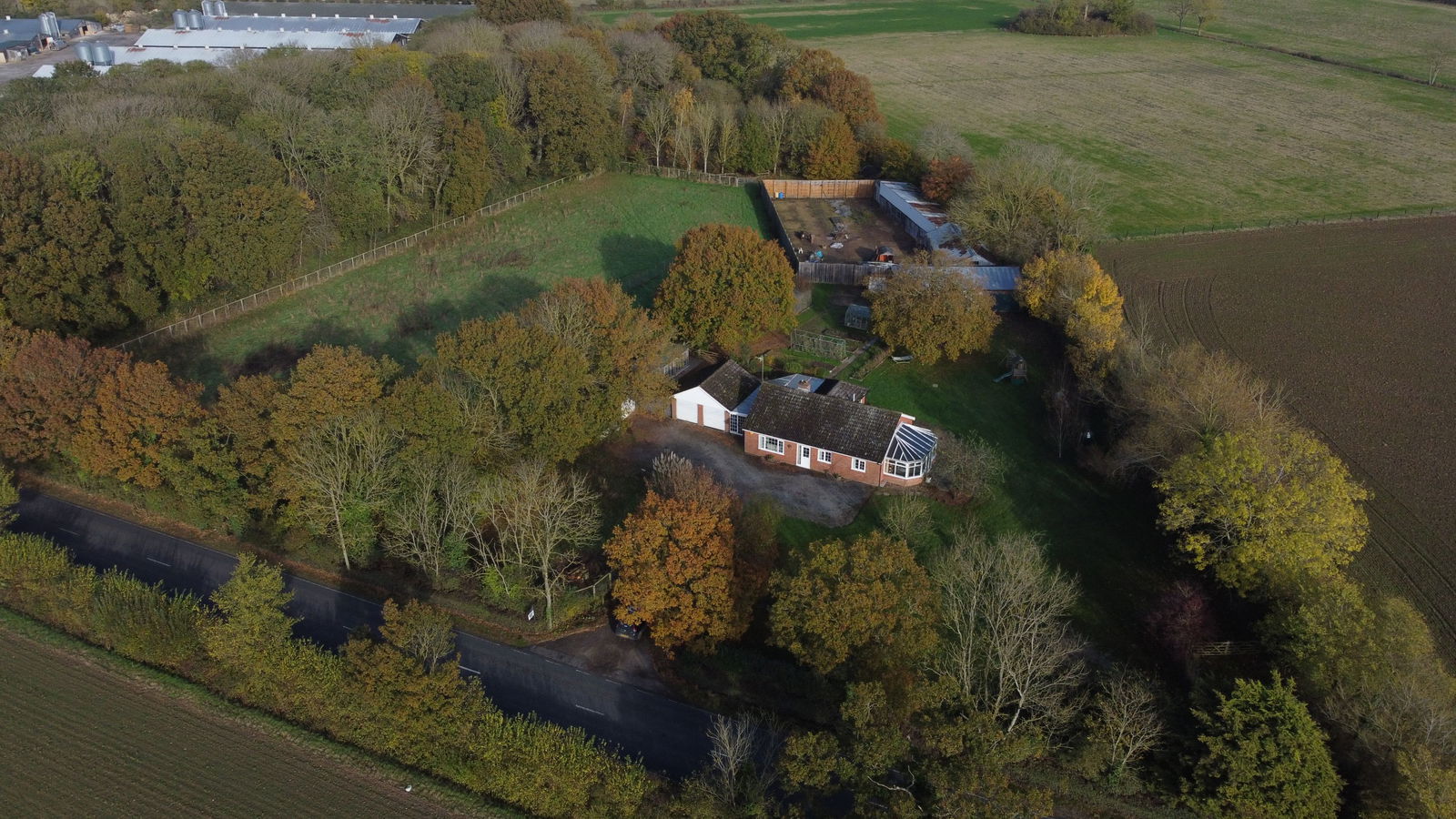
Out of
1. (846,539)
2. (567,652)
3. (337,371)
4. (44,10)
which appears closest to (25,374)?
(337,371)

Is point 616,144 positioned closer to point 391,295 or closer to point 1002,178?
point 391,295

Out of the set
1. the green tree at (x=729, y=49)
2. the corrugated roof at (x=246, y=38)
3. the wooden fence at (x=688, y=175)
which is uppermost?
the corrugated roof at (x=246, y=38)

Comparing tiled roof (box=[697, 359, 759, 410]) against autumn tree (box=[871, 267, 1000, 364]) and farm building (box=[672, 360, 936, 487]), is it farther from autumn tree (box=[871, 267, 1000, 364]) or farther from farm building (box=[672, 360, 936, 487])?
autumn tree (box=[871, 267, 1000, 364])

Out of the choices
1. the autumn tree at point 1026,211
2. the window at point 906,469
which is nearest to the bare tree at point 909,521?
the window at point 906,469

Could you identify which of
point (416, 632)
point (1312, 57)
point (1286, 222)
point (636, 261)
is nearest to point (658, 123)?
point (636, 261)

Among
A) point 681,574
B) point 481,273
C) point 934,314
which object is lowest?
point 681,574

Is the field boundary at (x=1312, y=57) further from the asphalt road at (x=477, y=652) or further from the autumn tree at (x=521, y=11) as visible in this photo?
the asphalt road at (x=477, y=652)

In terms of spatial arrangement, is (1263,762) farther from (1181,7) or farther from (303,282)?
(1181,7)
